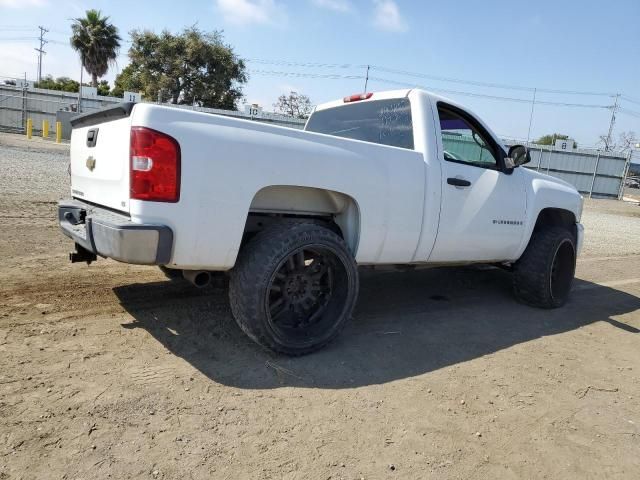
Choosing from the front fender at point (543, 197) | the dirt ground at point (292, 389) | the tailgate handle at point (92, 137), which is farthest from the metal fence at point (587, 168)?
the tailgate handle at point (92, 137)

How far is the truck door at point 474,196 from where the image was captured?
4.12 m

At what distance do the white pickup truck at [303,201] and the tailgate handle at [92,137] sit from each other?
1 centimetres

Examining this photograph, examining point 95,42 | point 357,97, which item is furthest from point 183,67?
point 357,97

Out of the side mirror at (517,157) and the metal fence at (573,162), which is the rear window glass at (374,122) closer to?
the side mirror at (517,157)

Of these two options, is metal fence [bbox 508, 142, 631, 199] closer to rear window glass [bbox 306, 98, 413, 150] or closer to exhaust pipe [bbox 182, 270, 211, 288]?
rear window glass [bbox 306, 98, 413, 150]

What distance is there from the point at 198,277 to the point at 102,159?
39.5 inches

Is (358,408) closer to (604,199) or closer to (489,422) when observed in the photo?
(489,422)

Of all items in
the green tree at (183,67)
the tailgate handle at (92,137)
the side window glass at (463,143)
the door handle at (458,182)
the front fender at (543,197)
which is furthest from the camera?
the green tree at (183,67)

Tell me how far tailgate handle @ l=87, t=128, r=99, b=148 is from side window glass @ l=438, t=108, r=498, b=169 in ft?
8.90

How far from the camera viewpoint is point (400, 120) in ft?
13.7

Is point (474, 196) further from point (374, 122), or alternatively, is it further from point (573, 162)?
point (573, 162)

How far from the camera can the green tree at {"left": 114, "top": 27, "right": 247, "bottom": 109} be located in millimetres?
38312

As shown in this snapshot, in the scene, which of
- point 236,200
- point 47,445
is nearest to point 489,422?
point 236,200

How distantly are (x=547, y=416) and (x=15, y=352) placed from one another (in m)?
3.30
